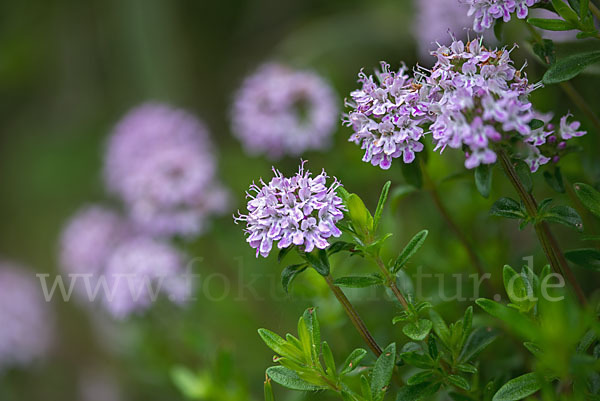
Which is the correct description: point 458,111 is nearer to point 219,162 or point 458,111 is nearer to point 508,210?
point 508,210

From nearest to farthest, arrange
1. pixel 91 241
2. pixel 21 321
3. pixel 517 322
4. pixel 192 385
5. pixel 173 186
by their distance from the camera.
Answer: pixel 517 322
pixel 192 385
pixel 173 186
pixel 91 241
pixel 21 321

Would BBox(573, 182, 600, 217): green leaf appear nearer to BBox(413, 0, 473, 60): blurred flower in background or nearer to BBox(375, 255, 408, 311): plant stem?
BBox(375, 255, 408, 311): plant stem

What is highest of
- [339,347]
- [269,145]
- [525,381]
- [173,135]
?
[173,135]

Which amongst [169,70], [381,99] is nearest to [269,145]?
[381,99]

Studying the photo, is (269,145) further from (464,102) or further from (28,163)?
(28,163)

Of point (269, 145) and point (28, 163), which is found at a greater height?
point (28, 163)

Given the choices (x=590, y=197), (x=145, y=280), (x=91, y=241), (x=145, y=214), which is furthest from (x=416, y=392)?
(x=91, y=241)

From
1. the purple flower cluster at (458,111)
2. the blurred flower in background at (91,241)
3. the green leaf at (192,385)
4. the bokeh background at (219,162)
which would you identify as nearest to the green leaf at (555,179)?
the purple flower cluster at (458,111)
